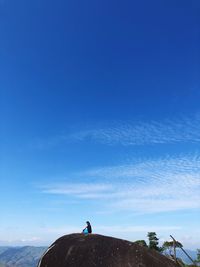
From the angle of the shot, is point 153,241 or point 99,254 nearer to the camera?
point 99,254

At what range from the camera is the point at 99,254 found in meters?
23.9

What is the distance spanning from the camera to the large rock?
22.4m

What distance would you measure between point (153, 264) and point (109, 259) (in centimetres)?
331

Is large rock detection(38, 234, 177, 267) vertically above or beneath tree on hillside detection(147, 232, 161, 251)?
beneath

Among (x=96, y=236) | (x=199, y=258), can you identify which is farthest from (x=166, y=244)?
(x=96, y=236)

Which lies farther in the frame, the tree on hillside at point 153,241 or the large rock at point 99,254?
the tree on hillside at point 153,241

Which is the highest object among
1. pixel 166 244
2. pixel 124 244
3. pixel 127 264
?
pixel 166 244

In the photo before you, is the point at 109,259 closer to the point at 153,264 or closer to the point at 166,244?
the point at 153,264

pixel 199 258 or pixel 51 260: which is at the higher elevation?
pixel 199 258

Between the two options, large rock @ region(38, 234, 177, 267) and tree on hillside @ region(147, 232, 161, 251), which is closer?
large rock @ region(38, 234, 177, 267)

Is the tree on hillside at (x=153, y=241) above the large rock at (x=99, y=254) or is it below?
above

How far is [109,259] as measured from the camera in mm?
23172

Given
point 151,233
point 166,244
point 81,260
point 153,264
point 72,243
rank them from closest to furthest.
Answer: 1. point 153,264
2. point 81,260
3. point 72,243
4. point 166,244
5. point 151,233

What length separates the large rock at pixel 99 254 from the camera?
2238 centimetres
